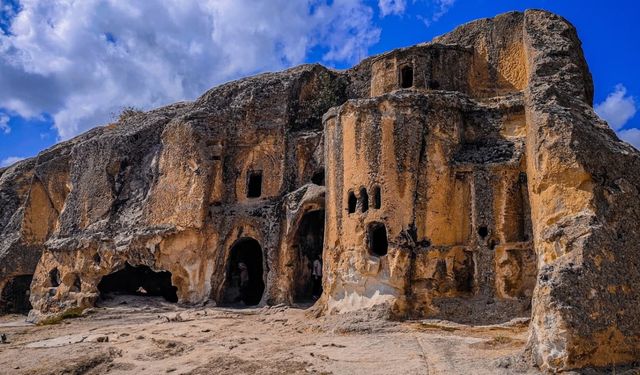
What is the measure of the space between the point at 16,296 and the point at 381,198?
18.6 metres

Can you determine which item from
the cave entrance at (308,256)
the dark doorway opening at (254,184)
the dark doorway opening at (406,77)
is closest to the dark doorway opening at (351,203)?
the cave entrance at (308,256)

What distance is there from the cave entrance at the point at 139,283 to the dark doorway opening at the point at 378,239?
34.3ft

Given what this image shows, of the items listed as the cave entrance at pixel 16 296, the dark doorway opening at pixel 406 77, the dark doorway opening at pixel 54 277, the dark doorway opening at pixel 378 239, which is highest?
the dark doorway opening at pixel 406 77

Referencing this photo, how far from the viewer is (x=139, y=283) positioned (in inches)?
1048

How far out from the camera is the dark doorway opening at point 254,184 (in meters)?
23.1

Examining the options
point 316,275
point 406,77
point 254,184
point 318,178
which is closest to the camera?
point 406,77

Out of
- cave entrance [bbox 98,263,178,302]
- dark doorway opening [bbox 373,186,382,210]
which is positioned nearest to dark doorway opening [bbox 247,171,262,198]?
cave entrance [bbox 98,263,178,302]

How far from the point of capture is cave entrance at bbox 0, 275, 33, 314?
28.1m

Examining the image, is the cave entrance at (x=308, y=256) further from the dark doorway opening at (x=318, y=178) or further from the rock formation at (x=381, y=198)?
the dark doorway opening at (x=318, y=178)

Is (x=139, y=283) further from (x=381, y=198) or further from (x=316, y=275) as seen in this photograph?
(x=381, y=198)

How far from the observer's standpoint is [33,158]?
30.2 m

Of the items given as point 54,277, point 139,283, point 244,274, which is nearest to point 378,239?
point 244,274

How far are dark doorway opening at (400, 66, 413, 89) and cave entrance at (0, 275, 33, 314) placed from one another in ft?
58.9

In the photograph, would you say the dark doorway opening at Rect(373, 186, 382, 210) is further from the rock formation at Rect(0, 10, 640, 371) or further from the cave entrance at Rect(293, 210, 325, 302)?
the cave entrance at Rect(293, 210, 325, 302)
